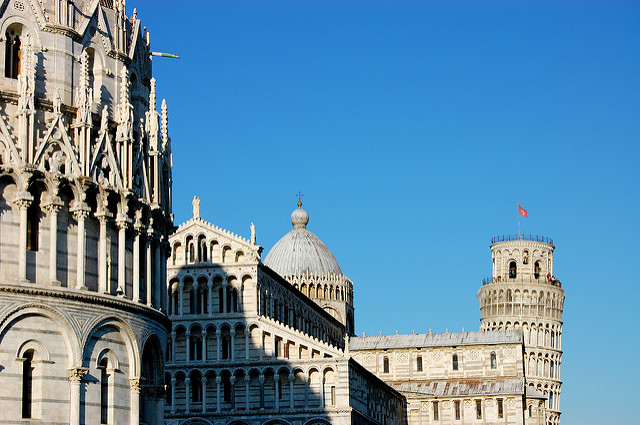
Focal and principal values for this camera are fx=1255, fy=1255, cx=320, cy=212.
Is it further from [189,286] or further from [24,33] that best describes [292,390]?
[24,33]

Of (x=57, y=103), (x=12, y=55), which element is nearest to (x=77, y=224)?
(x=57, y=103)

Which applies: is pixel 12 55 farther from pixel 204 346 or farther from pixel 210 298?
pixel 204 346

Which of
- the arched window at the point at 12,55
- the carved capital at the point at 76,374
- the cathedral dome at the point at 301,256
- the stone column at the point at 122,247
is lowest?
the carved capital at the point at 76,374

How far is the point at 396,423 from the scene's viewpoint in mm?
102375

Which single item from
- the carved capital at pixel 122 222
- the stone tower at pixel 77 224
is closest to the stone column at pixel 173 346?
the stone tower at pixel 77 224

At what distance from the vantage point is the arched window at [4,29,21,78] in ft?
140

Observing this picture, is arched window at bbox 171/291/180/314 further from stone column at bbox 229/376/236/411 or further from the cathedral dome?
the cathedral dome

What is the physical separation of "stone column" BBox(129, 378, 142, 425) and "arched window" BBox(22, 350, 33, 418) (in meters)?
4.20

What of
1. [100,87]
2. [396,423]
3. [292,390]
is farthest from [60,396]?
[396,423]

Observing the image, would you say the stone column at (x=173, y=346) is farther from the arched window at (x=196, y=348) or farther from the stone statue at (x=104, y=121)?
the stone statue at (x=104, y=121)

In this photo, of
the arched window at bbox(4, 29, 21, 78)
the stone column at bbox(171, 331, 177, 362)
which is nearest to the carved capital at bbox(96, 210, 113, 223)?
the arched window at bbox(4, 29, 21, 78)

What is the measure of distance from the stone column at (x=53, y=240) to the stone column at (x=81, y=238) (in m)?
0.69

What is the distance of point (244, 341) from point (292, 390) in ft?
15.9

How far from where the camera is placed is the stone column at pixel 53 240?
1597 inches
